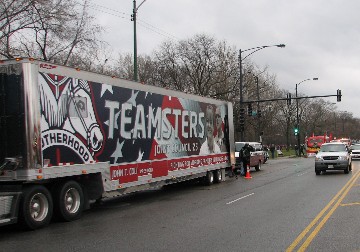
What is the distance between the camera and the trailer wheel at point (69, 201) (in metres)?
10.1

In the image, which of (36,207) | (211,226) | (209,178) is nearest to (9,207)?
(36,207)

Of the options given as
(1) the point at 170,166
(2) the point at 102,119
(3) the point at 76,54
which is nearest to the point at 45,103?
(2) the point at 102,119

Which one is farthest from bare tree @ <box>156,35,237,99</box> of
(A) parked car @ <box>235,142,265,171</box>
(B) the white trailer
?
(B) the white trailer

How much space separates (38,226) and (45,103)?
264cm

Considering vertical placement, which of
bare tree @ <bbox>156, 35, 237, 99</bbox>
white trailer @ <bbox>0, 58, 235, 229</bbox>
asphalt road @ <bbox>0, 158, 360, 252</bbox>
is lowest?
asphalt road @ <bbox>0, 158, 360, 252</bbox>

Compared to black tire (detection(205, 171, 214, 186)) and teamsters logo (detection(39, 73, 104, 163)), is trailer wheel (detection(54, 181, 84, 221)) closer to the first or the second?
teamsters logo (detection(39, 73, 104, 163))

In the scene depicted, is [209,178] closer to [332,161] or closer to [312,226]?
[332,161]

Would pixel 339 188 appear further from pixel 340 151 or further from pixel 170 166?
pixel 340 151

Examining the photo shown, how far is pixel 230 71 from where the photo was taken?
50.6 m

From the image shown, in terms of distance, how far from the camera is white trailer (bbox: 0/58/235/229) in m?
9.30

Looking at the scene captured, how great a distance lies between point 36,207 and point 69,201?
1083 millimetres

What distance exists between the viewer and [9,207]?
8.91 m

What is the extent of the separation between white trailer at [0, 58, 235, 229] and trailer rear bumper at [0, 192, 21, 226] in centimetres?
2

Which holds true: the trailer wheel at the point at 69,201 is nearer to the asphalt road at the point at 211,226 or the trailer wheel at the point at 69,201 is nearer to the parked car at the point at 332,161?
the asphalt road at the point at 211,226
